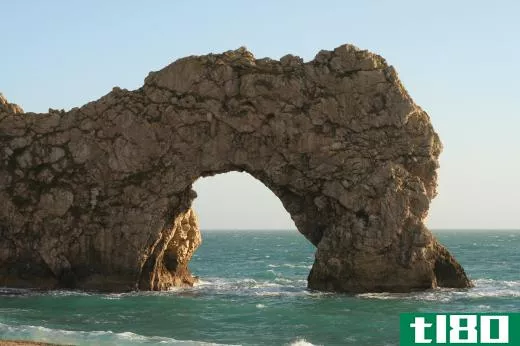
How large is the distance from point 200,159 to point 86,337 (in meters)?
20.0

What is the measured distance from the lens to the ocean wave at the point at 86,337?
26.6m

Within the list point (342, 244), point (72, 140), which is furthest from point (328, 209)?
point (72, 140)

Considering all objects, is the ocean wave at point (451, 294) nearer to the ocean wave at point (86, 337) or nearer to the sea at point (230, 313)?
the sea at point (230, 313)

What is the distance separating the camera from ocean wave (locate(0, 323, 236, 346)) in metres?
26.6

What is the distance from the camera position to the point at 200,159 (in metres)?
46.0

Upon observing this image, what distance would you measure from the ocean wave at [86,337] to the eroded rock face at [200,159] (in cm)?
1620

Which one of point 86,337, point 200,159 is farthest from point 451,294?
point 86,337

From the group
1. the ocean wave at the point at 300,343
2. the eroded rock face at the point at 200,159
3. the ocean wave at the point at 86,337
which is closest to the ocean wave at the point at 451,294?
the eroded rock face at the point at 200,159

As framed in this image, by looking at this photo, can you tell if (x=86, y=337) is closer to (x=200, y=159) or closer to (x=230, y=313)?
(x=230, y=313)

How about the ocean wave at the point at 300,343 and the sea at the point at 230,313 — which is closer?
the ocean wave at the point at 300,343

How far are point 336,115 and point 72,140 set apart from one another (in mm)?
16990

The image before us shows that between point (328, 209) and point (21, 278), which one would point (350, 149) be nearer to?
point (328, 209)

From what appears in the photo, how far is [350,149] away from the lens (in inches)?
1778

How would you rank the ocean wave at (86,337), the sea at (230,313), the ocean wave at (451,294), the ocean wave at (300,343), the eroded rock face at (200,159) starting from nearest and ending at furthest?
the ocean wave at (86,337), the ocean wave at (300,343), the sea at (230,313), the ocean wave at (451,294), the eroded rock face at (200,159)
